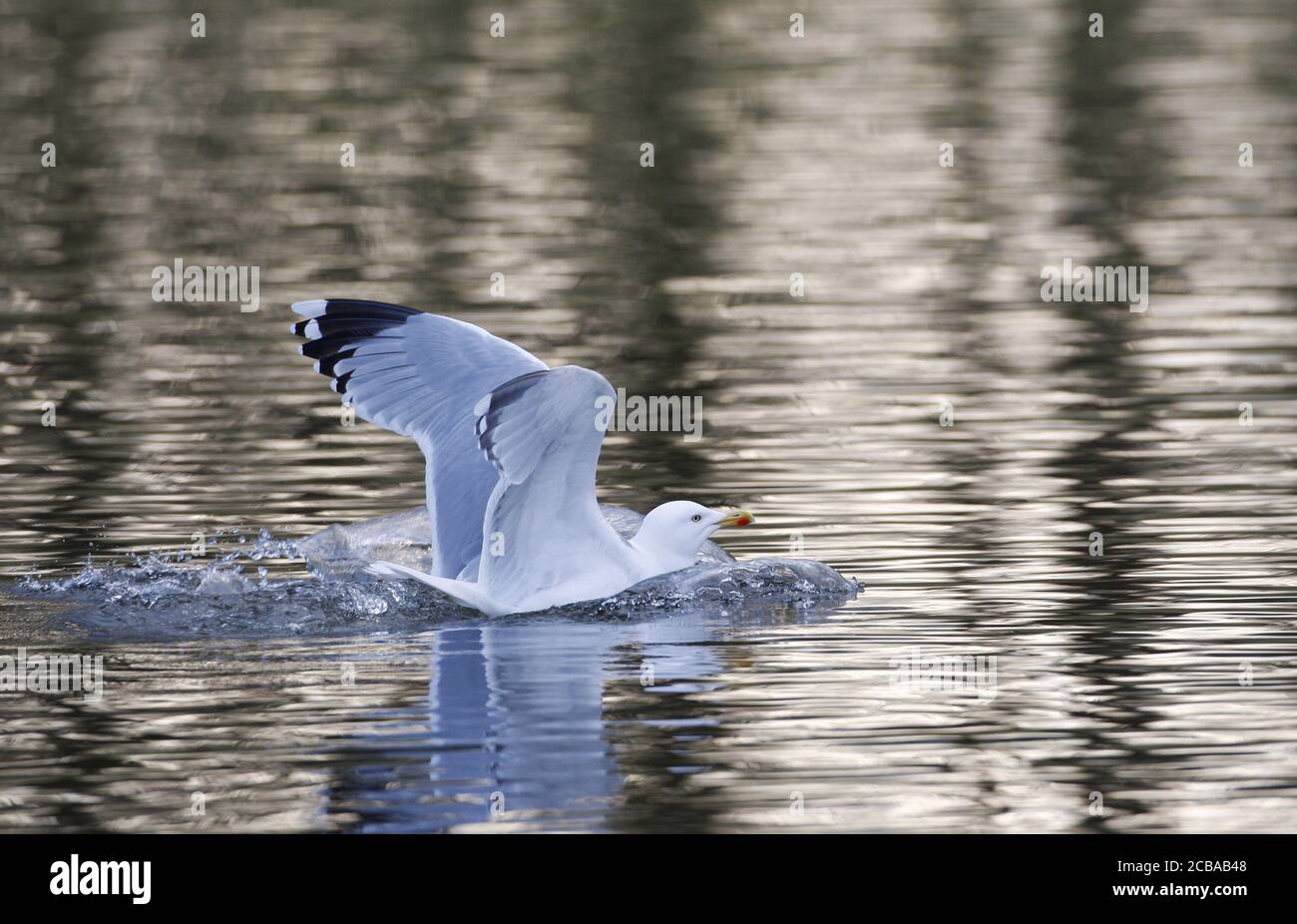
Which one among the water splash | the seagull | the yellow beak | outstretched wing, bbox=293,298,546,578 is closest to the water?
the water splash

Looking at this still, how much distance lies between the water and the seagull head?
306mm

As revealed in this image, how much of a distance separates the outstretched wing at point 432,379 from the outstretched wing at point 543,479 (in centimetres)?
64

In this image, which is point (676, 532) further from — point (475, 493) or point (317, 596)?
point (317, 596)

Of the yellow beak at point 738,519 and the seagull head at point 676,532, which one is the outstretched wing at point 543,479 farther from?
the yellow beak at point 738,519

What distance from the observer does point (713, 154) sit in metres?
32.6

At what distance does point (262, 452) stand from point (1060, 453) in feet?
18.6

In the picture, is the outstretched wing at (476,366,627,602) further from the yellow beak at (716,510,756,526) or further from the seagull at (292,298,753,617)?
the yellow beak at (716,510,756,526)

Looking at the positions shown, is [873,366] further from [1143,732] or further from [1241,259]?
[1143,732]

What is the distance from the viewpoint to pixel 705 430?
17891 millimetres

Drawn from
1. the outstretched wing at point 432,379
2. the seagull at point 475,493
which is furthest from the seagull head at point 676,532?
the outstretched wing at point 432,379

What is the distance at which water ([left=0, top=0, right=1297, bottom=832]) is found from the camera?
30.8 feet

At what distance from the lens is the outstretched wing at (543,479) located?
10930mm

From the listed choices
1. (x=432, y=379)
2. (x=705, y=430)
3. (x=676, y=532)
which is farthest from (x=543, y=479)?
(x=705, y=430)

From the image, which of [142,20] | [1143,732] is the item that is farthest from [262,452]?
[142,20]
